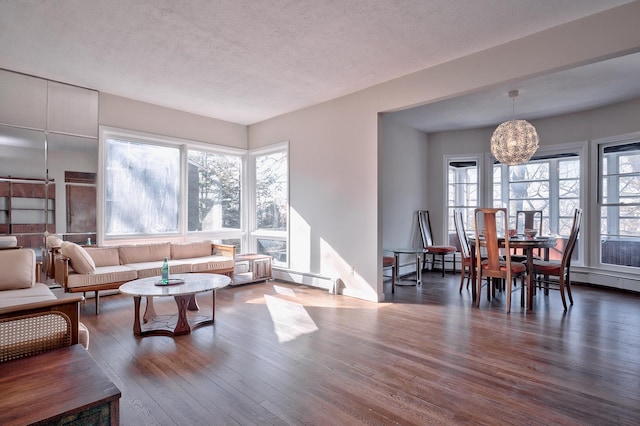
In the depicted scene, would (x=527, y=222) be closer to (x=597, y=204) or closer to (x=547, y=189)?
(x=547, y=189)

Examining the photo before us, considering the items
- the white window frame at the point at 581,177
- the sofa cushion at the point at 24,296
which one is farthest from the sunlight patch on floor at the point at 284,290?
the white window frame at the point at 581,177

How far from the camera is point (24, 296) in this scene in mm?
2945

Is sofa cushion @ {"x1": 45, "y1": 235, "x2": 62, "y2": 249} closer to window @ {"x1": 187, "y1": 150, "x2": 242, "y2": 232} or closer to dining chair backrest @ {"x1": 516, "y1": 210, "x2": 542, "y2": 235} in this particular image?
window @ {"x1": 187, "y1": 150, "x2": 242, "y2": 232}

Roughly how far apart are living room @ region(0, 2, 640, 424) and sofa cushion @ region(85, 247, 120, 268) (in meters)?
0.32

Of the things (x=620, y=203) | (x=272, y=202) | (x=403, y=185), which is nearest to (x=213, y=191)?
(x=272, y=202)

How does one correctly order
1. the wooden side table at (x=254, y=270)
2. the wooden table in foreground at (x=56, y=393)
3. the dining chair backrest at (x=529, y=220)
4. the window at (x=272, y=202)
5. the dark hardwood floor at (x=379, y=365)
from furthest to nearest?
the window at (x=272, y=202) → the dining chair backrest at (x=529, y=220) → the wooden side table at (x=254, y=270) → the dark hardwood floor at (x=379, y=365) → the wooden table in foreground at (x=56, y=393)

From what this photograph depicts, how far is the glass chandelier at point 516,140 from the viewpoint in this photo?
4.58 metres

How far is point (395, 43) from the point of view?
11.0 ft

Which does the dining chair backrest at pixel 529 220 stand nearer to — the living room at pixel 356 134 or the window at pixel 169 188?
the living room at pixel 356 134

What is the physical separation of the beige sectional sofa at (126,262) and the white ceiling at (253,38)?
2.15 meters

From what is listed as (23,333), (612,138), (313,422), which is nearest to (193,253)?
(23,333)

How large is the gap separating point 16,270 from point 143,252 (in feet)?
5.55

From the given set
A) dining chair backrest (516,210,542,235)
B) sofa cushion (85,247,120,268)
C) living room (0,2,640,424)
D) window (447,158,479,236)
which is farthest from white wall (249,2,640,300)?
window (447,158,479,236)

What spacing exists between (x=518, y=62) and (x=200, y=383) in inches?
154
